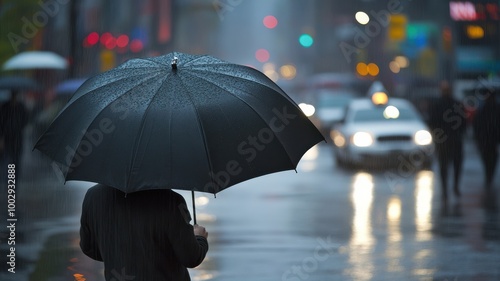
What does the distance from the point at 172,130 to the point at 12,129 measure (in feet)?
36.3

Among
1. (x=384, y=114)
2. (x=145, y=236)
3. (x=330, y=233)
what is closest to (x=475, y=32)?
(x=384, y=114)

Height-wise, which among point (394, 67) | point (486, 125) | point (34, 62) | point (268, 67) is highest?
point (268, 67)

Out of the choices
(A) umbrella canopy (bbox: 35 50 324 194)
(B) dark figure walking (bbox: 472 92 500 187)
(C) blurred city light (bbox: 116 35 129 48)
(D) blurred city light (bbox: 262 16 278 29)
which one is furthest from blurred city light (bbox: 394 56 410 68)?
(A) umbrella canopy (bbox: 35 50 324 194)

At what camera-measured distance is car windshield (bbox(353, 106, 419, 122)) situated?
73.2 ft

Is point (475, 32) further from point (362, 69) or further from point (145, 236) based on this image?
point (145, 236)

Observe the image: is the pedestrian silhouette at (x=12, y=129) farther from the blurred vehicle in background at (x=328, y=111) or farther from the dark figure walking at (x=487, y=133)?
the blurred vehicle in background at (x=328, y=111)

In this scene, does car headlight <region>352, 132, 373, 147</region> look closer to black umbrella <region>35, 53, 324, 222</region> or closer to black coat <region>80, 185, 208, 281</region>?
black umbrella <region>35, 53, 324, 222</region>

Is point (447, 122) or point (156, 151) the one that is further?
point (447, 122)

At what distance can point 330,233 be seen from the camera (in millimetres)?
11750

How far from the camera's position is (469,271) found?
9.20 meters

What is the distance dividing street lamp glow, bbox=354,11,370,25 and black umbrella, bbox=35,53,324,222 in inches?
2011

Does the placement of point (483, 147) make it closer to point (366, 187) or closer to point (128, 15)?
point (366, 187)

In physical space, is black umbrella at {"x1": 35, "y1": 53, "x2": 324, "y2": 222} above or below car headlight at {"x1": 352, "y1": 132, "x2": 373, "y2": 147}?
below

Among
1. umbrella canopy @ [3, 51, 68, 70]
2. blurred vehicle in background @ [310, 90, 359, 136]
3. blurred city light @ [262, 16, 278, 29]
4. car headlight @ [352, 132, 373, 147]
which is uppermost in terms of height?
blurred city light @ [262, 16, 278, 29]
